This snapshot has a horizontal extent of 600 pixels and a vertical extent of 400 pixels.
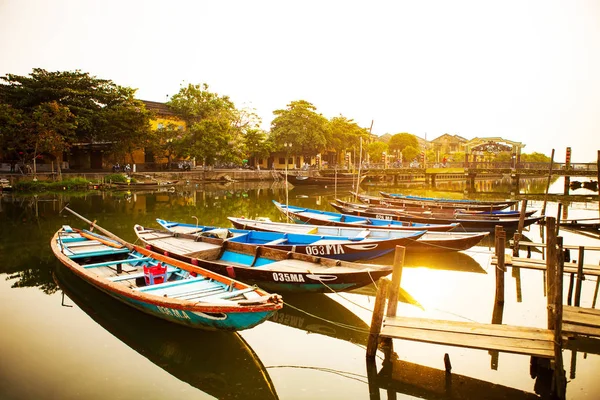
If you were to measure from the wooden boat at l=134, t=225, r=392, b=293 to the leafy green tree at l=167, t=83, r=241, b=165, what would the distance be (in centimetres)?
3094

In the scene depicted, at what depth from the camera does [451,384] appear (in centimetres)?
552

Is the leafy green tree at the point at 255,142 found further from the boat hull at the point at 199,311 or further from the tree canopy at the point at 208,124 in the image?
the boat hull at the point at 199,311

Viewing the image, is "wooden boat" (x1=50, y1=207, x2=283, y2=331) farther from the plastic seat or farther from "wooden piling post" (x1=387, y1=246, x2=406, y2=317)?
"wooden piling post" (x1=387, y1=246, x2=406, y2=317)

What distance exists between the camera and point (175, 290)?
6594 mm

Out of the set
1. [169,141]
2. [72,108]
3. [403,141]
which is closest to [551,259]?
[72,108]

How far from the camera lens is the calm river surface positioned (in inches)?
213

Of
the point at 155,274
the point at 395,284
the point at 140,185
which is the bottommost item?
the point at 155,274

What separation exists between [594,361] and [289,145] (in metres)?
43.8

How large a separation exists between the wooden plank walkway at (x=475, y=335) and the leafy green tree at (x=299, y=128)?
1700 inches

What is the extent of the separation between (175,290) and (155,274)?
839 millimetres

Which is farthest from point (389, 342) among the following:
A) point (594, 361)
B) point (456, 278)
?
point (456, 278)

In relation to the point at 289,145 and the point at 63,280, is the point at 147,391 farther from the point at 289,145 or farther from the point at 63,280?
the point at 289,145

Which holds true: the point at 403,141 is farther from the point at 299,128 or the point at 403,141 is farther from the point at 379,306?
the point at 379,306

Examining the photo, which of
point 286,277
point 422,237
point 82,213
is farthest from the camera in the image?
point 82,213
